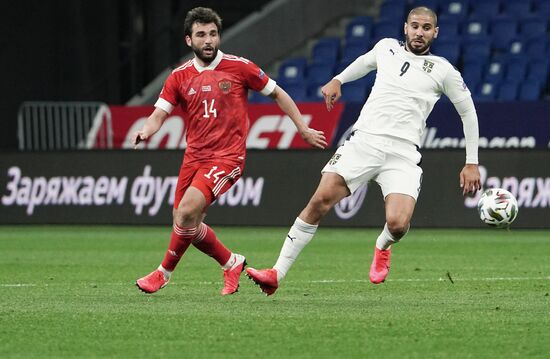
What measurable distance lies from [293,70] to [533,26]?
4.25 m

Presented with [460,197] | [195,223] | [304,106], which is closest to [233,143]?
[195,223]

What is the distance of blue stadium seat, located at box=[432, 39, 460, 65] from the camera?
74.0 feet

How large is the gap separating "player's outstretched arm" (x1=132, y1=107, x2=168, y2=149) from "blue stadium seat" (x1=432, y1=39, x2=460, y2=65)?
13.6m

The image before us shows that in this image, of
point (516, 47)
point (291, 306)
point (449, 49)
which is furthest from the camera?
point (449, 49)

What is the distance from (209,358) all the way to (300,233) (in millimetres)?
2923

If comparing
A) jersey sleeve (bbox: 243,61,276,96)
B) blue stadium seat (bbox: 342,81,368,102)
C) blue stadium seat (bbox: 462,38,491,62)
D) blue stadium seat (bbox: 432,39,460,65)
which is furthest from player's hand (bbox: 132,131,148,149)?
blue stadium seat (bbox: 432,39,460,65)

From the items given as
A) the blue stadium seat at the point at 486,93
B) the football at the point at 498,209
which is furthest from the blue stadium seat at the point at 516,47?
the football at the point at 498,209

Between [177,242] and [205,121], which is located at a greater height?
[205,121]

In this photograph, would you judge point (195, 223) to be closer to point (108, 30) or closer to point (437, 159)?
point (437, 159)

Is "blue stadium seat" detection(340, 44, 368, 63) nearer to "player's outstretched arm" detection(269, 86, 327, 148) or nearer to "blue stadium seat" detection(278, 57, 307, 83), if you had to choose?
"blue stadium seat" detection(278, 57, 307, 83)

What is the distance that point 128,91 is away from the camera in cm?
2500

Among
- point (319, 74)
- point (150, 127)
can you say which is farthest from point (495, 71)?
point (150, 127)

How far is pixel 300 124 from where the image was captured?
9.38 m

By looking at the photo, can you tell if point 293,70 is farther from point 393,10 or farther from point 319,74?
point 393,10
